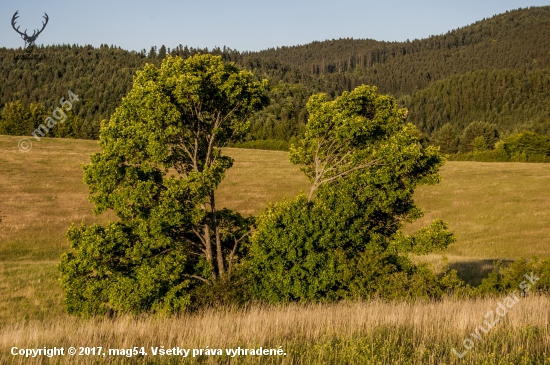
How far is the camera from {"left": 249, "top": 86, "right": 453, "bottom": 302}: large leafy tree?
1788 cm

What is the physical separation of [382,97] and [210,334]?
14.7 m

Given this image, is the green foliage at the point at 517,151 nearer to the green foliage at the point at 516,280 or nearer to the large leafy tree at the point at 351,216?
the large leafy tree at the point at 351,216

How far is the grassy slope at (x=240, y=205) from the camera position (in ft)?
98.5

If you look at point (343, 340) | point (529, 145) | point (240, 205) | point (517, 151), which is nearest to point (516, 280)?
point (343, 340)

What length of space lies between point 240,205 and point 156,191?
131 feet

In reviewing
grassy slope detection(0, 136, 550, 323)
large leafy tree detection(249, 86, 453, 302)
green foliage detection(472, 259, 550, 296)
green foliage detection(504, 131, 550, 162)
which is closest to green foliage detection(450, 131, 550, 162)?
green foliage detection(504, 131, 550, 162)

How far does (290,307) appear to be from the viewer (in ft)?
46.6

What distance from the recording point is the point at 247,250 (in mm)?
21953

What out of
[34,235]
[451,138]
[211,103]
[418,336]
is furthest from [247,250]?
[451,138]

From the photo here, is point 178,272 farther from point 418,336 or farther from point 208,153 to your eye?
point 418,336

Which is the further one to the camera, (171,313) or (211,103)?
(211,103)

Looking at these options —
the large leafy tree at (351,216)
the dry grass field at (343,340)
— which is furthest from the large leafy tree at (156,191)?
the dry grass field at (343,340)

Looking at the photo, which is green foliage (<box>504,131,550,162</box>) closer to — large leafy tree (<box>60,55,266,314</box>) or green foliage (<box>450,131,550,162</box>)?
green foliage (<box>450,131,550,162</box>)

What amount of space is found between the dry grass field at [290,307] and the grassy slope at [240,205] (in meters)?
0.13
